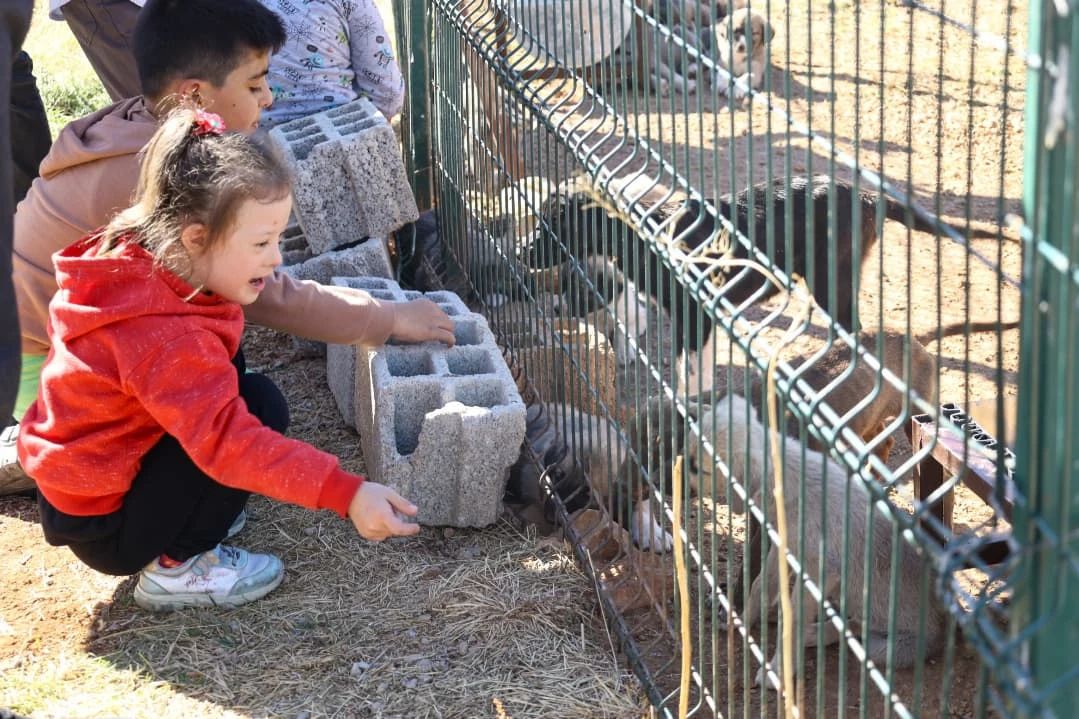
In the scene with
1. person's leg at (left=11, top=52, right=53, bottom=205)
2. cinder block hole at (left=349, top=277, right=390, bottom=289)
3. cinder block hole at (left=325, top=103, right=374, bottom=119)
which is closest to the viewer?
cinder block hole at (left=349, top=277, right=390, bottom=289)

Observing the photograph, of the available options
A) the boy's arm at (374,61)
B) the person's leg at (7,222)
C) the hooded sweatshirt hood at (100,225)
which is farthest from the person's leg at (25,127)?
the person's leg at (7,222)

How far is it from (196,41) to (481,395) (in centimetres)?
132

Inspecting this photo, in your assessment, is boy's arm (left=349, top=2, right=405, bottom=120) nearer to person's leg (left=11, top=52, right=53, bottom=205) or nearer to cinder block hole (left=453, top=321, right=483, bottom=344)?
person's leg (left=11, top=52, right=53, bottom=205)

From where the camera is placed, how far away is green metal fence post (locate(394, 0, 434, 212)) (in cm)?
572

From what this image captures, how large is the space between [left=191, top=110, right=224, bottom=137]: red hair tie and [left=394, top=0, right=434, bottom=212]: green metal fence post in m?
2.53

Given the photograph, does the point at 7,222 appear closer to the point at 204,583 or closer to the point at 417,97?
the point at 204,583

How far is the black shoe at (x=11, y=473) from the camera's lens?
13.4ft

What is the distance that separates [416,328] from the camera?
392cm

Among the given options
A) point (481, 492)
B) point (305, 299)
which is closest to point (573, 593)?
point (481, 492)

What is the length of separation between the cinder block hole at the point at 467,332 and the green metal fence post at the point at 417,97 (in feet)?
6.02

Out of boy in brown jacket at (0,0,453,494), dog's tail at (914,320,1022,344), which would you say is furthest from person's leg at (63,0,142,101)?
dog's tail at (914,320,1022,344)

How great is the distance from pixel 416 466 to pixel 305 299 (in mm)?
573

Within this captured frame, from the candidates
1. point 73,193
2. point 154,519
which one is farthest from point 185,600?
point 73,193

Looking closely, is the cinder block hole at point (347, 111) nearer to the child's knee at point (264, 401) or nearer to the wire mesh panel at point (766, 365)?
the wire mesh panel at point (766, 365)
